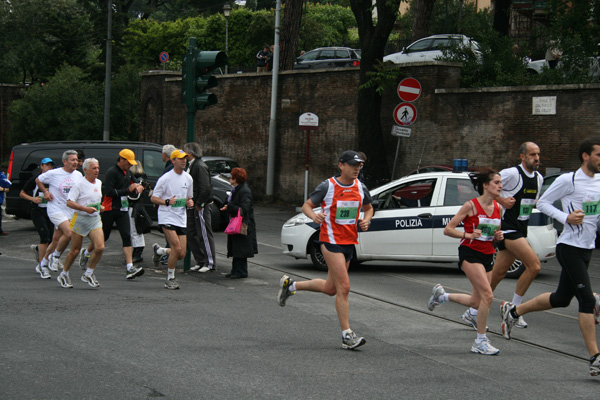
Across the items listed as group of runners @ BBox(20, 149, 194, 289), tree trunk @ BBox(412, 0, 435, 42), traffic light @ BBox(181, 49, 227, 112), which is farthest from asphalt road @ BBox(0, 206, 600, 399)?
tree trunk @ BBox(412, 0, 435, 42)

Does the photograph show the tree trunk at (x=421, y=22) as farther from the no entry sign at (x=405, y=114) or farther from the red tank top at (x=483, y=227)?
the red tank top at (x=483, y=227)

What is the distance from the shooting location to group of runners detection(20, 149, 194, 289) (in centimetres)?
1057

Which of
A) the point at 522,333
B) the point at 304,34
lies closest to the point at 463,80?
the point at 522,333

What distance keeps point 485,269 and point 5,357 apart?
444 cm

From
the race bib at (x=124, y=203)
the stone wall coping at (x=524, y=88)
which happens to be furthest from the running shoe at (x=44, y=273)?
the stone wall coping at (x=524, y=88)

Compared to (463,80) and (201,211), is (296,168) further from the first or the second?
(201,211)

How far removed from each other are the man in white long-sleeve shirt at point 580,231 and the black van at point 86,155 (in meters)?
11.9

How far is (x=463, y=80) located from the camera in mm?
24219

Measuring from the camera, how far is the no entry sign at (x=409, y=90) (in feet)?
66.6

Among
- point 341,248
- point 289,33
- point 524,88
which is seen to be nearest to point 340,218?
point 341,248

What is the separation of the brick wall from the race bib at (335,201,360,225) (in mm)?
14399

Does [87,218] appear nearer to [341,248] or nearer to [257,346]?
[257,346]

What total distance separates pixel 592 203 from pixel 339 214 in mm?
2246

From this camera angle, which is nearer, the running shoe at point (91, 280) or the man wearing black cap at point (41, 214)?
the running shoe at point (91, 280)
